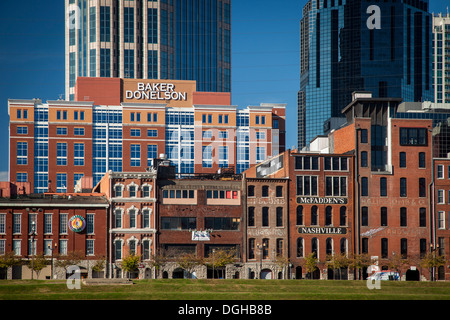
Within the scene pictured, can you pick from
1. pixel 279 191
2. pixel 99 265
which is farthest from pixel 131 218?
pixel 279 191

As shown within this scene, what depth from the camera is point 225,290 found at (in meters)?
97.3

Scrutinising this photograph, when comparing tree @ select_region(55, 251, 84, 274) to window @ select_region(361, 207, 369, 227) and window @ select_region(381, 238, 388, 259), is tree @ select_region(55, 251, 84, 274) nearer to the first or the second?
window @ select_region(361, 207, 369, 227)

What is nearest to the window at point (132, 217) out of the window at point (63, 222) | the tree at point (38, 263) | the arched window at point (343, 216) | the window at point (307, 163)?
the window at point (63, 222)

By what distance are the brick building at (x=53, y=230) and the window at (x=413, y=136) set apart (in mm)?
47951

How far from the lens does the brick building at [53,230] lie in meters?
118

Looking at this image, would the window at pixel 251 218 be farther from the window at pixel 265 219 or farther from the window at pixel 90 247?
the window at pixel 90 247

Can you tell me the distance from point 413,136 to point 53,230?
57853 millimetres

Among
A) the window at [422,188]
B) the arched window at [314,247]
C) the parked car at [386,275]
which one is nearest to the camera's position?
the parked car at [386,275]

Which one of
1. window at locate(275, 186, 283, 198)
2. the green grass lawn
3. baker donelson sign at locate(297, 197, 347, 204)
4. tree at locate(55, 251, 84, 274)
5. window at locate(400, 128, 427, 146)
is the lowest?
the green grass lawn

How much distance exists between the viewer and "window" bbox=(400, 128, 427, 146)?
128 meters

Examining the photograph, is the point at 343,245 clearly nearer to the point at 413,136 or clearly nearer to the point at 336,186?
the point at 336,186

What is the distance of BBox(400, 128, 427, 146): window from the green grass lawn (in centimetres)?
2838

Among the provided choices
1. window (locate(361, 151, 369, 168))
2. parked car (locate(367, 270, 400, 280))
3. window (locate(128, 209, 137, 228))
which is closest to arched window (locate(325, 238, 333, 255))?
parked car (locate(367, 270, 400, 280))
